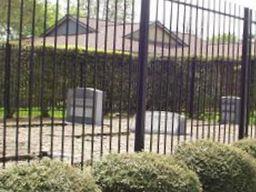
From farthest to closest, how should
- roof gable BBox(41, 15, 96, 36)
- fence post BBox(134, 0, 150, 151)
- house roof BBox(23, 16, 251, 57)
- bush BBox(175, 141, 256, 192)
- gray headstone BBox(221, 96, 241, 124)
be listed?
gray headstone BBox(221, 96, 241, 124), fence post BBox(134, 0, 150, 151), house roof BBox(23, 16, 251, 57), bush BBox(175, 141, 256, 192), roof gable BBox(41, 15, 96, 36)

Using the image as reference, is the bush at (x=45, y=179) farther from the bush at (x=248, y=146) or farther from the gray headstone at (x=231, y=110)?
the gray headstone at (x=231, y=110)

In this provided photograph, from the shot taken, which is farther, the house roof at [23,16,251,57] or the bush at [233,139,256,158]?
the bush at [233,139,256,158]

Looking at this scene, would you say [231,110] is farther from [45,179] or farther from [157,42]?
[157,42]

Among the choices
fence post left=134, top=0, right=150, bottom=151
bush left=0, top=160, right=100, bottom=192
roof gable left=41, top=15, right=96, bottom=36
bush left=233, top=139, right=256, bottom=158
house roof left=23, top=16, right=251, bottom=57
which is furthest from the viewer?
bush left=233, top=139, right=256, bottom=158

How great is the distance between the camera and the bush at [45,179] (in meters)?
4.16

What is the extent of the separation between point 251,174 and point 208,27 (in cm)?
230

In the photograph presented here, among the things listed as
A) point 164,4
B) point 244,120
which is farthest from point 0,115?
point 164,4

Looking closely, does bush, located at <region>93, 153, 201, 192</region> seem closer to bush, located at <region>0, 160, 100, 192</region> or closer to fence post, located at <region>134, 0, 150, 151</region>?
bush, located at <region>0, 160, 100, 192</region>

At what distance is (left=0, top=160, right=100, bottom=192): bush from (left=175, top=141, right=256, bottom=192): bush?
2.04 metres

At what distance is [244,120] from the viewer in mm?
9047

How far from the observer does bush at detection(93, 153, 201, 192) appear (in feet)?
16.7

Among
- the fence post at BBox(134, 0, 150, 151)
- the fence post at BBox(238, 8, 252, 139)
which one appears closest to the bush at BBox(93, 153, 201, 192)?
the fence post at BBox(134, 0, 150, 151)

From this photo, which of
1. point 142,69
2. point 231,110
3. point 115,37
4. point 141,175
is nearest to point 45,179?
point 141,175

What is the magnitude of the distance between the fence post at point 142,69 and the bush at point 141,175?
119 centimetres
